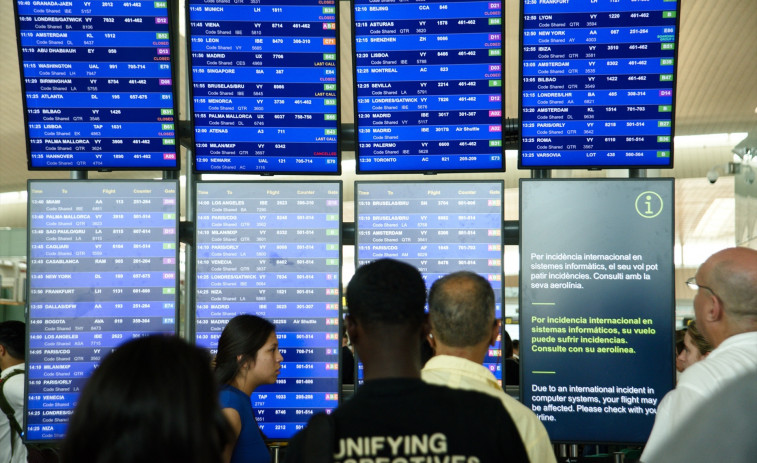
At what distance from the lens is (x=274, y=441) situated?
13.0 feet

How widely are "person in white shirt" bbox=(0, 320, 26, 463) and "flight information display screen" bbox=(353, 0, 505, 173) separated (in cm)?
227

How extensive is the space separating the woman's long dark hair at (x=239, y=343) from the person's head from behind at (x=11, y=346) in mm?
2119

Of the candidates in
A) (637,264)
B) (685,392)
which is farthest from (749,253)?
(637,264)

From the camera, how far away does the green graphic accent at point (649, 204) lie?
3.89m

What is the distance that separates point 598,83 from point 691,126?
10590mm

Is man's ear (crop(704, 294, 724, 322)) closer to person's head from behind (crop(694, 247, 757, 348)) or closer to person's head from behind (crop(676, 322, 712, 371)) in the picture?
person's head from behind (crop(694, 247, 757, 348))

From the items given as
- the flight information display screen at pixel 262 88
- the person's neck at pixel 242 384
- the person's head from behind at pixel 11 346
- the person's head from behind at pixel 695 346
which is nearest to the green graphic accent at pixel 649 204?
the person's head from behind at pixel 695 346

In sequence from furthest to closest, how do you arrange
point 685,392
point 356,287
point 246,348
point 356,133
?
point 356,133 → point 246,348 → point 685,392 → point 356,287

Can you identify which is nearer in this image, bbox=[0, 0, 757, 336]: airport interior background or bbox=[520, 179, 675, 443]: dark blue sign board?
bbox=[520, 179, 675, 443]: dark blue sign board

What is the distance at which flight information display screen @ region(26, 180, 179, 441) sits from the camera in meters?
3.99

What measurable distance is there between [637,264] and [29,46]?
316 cm

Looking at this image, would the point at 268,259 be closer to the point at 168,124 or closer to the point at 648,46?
the point at 168,124

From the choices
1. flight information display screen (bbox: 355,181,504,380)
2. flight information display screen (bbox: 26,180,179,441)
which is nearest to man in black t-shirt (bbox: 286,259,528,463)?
flight information display screen (bbox: 355,181,504,380)

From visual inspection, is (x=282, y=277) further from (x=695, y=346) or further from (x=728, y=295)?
(x=728, y=295)
